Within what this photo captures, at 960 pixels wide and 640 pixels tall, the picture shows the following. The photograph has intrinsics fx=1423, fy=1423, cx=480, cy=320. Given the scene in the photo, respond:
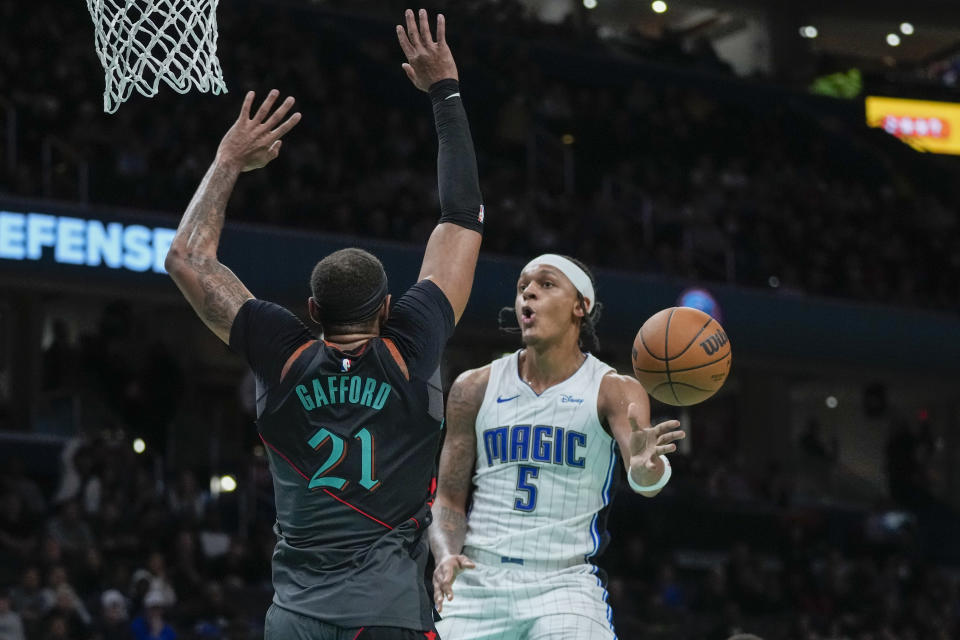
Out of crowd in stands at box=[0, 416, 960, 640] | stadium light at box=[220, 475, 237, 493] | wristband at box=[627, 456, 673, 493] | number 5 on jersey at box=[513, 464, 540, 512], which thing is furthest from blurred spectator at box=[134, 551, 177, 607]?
wristband at box=[627, 456, 673, 493]

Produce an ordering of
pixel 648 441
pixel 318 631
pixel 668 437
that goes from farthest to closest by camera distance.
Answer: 1. pixel 648 441
2. pixel 668 437
3. pixel 318 631

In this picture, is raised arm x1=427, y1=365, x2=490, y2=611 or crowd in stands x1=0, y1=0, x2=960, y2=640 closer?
raised arm x1=427, y1=365, x2=490, y2=611

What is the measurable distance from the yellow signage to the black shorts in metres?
27.4

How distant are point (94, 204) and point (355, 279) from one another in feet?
41.2

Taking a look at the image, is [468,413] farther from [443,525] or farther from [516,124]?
[516,124]

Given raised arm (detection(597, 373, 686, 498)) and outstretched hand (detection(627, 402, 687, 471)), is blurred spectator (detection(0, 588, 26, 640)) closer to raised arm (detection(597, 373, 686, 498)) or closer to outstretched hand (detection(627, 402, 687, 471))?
raised arm (detection(597, 373, 686, 498))

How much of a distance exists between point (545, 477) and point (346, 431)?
2176 millimetres

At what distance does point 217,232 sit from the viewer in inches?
182

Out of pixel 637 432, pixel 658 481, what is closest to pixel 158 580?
pixel 658 481

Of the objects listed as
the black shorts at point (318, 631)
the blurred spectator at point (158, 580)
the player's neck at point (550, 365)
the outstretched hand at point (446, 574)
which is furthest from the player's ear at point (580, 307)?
the blurred spectator at point (158, 580)

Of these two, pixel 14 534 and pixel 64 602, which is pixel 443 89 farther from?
pixel 14 534

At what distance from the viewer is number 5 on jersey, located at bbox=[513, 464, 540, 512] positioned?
627cm

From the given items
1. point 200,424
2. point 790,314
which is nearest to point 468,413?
point 200,424

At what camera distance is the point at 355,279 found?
4285 millimetres
